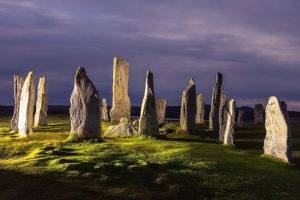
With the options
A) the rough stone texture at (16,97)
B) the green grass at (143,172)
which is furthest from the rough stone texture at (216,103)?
the rough stone texture at (16,97)

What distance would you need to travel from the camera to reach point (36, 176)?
116 feet

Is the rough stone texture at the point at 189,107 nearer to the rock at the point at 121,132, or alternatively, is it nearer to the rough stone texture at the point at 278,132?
the rock at the point at 121,132

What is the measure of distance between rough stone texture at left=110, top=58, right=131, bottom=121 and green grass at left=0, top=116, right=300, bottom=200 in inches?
978

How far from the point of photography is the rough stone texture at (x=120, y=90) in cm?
7238

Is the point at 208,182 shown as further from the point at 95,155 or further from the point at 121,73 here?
the point at 121,73

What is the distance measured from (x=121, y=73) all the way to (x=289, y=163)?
33.8 metres

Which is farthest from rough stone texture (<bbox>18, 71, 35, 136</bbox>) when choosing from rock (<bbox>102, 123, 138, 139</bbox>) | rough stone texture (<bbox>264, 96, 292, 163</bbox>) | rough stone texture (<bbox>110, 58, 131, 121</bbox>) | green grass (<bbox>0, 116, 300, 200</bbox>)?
rough stone texture (<bbox>264, 96, 292, 163</bbox>)

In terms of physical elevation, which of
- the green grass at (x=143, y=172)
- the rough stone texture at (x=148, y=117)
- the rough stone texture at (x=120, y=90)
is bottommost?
the green grass at (x=143, y=172)

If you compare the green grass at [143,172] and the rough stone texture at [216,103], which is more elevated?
the rough stone texture at [216,103]

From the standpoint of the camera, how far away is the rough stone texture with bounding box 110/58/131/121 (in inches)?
2849

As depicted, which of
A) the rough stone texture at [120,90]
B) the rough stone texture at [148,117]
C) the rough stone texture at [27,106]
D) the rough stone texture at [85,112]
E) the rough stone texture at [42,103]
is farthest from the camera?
the rough stone texture at [42,103]

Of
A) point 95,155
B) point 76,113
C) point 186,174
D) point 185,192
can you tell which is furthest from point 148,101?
point 185,192

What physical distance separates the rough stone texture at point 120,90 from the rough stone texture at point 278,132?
1170 inches

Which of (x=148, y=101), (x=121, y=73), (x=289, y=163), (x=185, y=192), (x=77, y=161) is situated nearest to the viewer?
(x=185, y=192)
